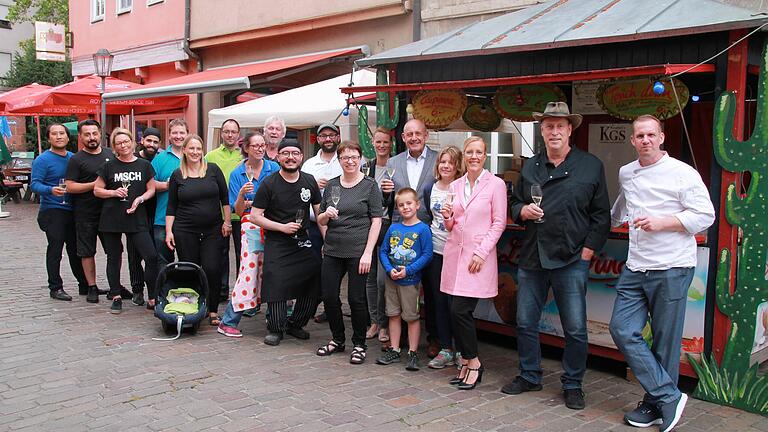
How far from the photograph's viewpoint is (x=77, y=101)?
15.6m

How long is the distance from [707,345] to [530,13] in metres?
3.49

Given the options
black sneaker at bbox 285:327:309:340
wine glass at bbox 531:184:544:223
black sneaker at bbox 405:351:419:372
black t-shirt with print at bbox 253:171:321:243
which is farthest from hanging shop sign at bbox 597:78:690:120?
black sneaker at bbox 285:327:309:340

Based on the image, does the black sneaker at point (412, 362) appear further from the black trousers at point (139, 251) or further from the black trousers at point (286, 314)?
the black trousers at point (139, 251)

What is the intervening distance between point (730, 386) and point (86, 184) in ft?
19.9

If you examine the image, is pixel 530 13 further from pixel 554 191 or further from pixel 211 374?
pixel 211 374

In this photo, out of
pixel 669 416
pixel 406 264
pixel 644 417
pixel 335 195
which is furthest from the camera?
pixel 335 195

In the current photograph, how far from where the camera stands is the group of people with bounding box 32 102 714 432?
4656 millimetres

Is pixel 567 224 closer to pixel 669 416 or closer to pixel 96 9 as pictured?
pixel 669 416

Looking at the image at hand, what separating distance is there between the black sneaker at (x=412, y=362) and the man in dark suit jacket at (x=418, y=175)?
31cm

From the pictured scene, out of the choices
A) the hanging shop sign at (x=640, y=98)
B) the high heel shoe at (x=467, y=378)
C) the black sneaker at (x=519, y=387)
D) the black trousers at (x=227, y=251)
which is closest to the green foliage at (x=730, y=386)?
the black sneaker at (x=519, y=387)

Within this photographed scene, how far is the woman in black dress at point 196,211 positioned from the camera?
6.86 metres

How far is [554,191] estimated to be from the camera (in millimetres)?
5000

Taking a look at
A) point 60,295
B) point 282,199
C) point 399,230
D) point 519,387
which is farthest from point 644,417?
point 60,295

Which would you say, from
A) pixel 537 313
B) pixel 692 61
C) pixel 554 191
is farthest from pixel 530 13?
pixel 537 313
